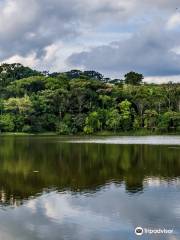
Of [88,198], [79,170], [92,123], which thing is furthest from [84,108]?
[88,198]

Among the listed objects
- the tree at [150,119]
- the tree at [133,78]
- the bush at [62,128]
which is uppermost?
the tree at [133,78]

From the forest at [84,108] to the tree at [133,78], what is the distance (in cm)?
1442

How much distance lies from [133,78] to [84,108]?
2531cm

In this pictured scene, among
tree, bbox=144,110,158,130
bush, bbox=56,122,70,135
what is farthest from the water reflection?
tree, bbox=144,110,158,130

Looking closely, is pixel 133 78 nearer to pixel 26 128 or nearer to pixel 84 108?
pixel 84 108

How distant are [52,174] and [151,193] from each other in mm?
8340

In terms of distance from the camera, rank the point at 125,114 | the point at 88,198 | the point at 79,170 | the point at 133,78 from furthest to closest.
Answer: the point at 133,78, the point at 125,114, the point at 79,170, the point at 88,198

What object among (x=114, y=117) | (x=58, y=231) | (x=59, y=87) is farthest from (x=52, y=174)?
(x=59, y=87)

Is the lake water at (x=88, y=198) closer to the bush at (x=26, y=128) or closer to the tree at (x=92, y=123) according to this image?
the bush at (x=26, y=128)

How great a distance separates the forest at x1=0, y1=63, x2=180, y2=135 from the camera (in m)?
85.2

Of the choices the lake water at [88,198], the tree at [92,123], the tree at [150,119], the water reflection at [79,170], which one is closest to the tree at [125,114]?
the tree at [150,119]

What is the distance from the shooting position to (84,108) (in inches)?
3541

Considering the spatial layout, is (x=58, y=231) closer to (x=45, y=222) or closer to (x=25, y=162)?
(x=45, y=222)

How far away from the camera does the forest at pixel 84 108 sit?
85188 mm
